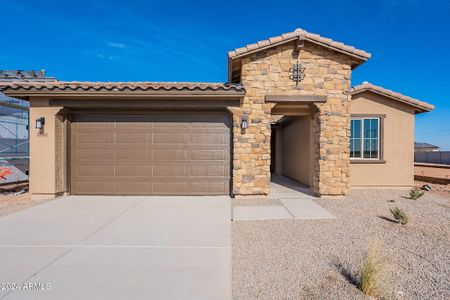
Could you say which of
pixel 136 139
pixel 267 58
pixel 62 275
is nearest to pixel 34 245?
pixel 62 275

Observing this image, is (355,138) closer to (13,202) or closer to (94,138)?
(94,138)

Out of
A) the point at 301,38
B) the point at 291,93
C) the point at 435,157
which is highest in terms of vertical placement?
the point at 301,38

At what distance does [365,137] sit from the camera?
9.47 m

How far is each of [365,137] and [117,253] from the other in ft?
31.7

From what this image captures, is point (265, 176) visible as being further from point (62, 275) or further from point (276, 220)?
point (62, 275)

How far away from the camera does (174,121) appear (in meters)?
7.90

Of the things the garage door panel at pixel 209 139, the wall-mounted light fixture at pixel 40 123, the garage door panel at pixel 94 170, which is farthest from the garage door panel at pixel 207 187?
the wall-mounted light fixture at pixel 40 123

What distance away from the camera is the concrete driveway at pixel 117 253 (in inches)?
111

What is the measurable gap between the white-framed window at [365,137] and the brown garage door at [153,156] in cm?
543

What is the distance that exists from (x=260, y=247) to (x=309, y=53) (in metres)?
6.33

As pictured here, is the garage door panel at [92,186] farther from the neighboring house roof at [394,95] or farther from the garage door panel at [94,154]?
the neighboring house roof at [394,95]

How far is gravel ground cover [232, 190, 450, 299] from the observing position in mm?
2818

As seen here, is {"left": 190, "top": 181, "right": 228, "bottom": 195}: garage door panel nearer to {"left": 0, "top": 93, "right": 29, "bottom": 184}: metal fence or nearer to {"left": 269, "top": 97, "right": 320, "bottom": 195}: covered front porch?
{"left": 269, "top": 97, "right": 320, "bottom": 195}: covered front porch

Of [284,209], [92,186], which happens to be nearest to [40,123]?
[92,186]
